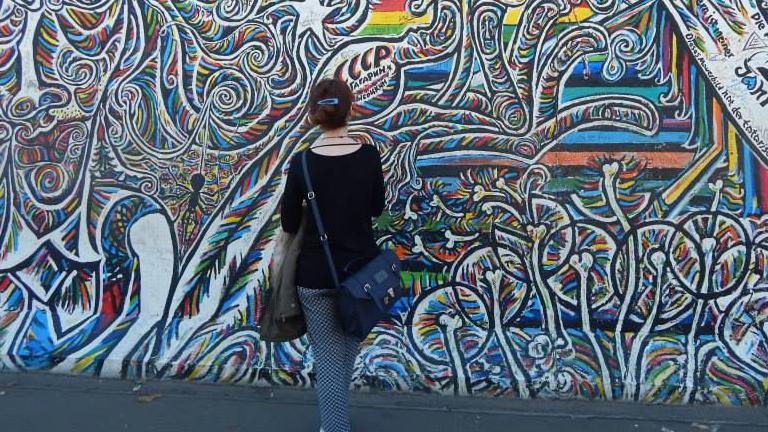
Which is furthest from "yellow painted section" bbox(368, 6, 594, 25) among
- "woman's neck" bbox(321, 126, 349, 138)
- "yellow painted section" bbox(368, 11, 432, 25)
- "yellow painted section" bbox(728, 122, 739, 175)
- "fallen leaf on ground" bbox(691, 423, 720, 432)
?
"fallen leaf on ground" bbox(691, 423, 720, 432)

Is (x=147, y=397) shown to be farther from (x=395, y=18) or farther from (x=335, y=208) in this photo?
(x=395, y=18)

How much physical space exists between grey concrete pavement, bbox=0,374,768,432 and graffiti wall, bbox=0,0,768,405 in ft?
0.38

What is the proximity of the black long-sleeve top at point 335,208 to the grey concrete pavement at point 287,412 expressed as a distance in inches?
44.2

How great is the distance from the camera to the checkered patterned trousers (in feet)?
9.91

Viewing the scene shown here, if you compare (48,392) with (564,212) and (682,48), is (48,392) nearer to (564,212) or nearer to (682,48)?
(564,212)

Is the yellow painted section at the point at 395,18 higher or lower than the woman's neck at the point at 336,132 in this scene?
higher

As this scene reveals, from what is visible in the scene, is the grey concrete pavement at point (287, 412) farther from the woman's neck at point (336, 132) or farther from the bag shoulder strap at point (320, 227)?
the woman's neck at point (336, 132)

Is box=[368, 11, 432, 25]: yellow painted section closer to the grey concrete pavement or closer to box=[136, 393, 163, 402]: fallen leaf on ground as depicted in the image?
the grey concrete pavement

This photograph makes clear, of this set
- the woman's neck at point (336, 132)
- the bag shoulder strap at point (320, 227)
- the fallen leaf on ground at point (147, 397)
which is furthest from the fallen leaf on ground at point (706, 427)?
the fallen leaf on ground at point (147, 397)

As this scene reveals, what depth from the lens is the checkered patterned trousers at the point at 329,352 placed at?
9.91 ft

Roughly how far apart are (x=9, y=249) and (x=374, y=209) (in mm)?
2732

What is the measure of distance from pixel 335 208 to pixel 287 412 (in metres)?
1.48

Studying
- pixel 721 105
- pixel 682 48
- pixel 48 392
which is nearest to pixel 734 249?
pixel 721 105

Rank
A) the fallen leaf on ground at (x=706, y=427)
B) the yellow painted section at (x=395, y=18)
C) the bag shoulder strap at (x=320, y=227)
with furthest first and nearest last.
Result: the yellow painted section at (x=395, y=18)
the fallen leaf on ground at (x=706, y=427)
the bag shoulder strap at (x=320, y=227)
